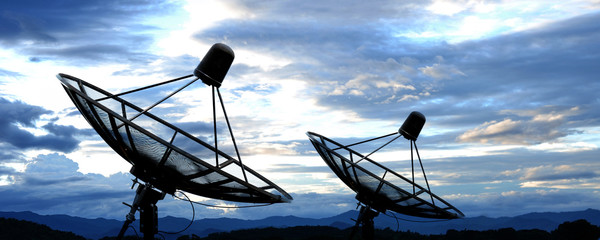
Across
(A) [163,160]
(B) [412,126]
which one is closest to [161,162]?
(A) [163,160]

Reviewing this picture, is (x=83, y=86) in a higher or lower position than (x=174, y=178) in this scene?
higher

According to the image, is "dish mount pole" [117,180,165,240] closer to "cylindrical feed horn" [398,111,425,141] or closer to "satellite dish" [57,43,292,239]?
"satellite dish" [57,43,292,239]

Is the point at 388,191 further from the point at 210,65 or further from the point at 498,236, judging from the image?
the point at 498,236

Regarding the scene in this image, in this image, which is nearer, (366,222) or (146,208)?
(146,208)

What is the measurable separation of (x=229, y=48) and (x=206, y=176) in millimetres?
6385

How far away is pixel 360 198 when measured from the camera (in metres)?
39.5

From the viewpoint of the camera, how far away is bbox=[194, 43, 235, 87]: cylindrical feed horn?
29.8m

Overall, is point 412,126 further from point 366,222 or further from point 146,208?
point 146,208

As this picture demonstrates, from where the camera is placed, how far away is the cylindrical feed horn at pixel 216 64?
2980cm

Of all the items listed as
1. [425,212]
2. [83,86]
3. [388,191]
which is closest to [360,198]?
[388,191]

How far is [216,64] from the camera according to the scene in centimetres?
2981

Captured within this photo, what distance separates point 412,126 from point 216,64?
59.3 ft

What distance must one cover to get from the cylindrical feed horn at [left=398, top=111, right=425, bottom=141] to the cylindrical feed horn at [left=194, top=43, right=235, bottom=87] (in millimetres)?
17280

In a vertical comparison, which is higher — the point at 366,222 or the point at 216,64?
the point at 216,64
